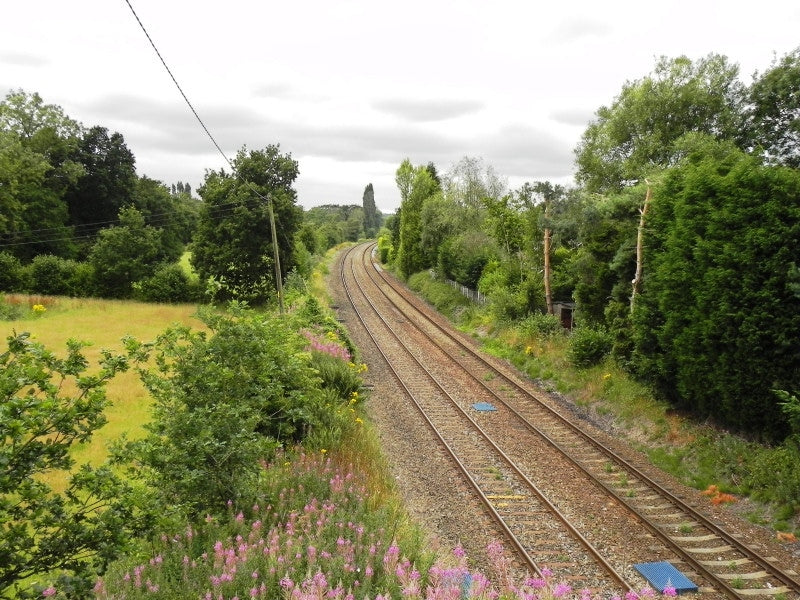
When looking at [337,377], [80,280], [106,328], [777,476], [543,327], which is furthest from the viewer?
[80,280]

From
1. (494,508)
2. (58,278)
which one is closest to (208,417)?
(494,508)

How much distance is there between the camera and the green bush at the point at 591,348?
17891 mm

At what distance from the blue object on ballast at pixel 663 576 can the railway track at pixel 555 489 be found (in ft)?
0.60

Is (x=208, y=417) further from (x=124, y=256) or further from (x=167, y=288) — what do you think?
(x=124, y=256)

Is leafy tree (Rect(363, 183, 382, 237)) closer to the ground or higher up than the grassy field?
higher up

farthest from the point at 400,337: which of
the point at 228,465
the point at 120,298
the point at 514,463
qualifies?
the point at 120,298

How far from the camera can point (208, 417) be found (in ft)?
21.1

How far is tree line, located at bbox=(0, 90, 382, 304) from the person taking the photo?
3262cm

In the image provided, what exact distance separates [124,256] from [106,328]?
1252 centimetres

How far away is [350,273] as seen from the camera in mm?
53750

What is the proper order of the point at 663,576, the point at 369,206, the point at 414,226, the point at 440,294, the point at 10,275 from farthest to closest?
1. the point at 369,206
2. the point at 414,226
3. the point at 10,275
4. the point at 440,294
5. the point at 663,576

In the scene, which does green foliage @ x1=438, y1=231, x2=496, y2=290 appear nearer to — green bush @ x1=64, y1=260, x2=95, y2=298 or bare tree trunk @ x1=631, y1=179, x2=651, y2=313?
bare tree trunk @ x1=631, y1=179, x2=651, y2=313

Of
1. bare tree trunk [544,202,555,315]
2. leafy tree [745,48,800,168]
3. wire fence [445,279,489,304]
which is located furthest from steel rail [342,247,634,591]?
leafy tree [745,48,800,168]

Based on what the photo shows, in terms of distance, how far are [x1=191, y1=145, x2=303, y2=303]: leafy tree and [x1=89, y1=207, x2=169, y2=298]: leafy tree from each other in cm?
801
